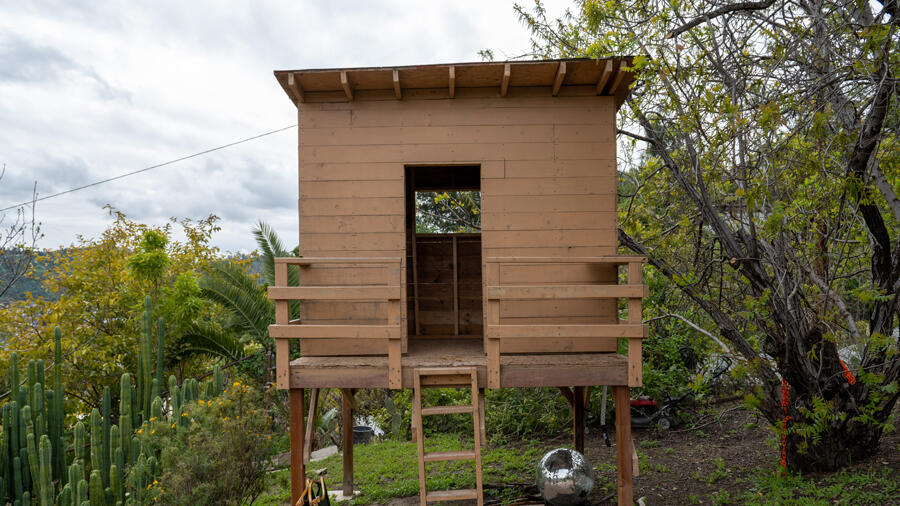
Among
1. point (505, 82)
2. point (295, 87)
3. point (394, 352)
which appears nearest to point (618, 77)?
point (505, 82)

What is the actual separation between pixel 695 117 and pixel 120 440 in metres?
7.41

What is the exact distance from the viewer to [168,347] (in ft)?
37.2

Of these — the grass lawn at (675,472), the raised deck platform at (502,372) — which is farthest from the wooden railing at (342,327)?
the grass lawn at (675,472)

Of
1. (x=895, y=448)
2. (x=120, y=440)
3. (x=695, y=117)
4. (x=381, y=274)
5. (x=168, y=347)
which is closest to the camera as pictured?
(x=695, y=117)

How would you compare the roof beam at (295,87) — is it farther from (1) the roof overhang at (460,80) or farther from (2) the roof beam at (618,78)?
(2) the roof beam at (618,78)

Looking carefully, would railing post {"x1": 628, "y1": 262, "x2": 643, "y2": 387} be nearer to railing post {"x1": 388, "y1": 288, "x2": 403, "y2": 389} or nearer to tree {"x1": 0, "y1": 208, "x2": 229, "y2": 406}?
railing post {"x1": 388, "y1": 288, "x2": 403, "y2": 389}

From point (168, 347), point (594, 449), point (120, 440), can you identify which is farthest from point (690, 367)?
point (168, 347)

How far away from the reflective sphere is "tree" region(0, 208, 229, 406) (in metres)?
7.83

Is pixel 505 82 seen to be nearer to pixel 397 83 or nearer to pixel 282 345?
pixel 397 83

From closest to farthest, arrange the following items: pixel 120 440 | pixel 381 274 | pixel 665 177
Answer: pixel 381 274 < pixel 120 440 < pixel 665 177

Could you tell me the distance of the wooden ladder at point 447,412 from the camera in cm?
485

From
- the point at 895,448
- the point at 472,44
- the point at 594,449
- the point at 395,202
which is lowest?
the point at 594,449

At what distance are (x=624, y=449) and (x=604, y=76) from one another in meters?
3.59

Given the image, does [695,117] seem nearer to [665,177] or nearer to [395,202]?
[665,177]
